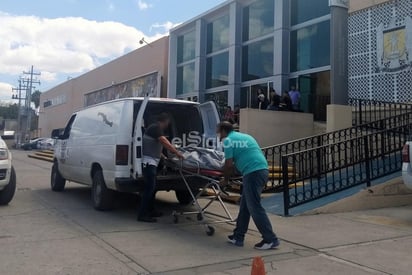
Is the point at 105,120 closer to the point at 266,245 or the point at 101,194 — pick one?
the point at 101,194

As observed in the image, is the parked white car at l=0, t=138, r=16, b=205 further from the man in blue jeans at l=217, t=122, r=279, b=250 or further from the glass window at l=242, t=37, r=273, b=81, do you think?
the glass window at l=242, t=37, r=273, b=81

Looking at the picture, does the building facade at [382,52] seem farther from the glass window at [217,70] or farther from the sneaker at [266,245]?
the glass window at [217,70]

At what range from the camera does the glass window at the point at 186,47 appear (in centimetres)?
2966

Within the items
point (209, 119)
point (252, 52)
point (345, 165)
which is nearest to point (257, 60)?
point (252, 52)

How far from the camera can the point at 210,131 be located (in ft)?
29.4

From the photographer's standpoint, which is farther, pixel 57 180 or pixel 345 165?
pixel 57 180

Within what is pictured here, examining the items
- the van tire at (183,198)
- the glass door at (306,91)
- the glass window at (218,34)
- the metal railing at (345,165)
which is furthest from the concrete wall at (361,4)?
the glass window at (218,34)

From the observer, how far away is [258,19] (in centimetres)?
2394

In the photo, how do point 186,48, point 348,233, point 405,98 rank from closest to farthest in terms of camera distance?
1. point 348,233
2. point 405,98
3. point 186,48

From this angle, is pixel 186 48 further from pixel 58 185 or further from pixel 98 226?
pixel 98 226

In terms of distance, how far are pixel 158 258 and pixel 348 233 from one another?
3.11 m

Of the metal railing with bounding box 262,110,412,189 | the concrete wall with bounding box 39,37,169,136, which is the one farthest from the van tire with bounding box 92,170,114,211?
the concrete wall with bounding box 39,37,169,136

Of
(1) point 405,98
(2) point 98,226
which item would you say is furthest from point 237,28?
(2) point 98,226

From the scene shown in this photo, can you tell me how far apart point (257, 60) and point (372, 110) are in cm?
965
